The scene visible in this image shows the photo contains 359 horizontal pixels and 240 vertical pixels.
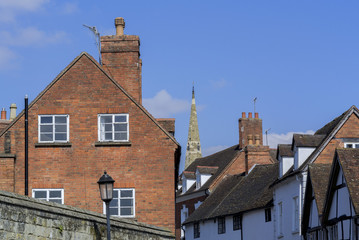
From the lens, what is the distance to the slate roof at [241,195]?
4903 cm

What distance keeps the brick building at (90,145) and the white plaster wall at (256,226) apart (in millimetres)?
15094

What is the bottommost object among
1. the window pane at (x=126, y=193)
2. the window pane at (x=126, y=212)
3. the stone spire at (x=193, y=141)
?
the window pane at (x=126, y=212)

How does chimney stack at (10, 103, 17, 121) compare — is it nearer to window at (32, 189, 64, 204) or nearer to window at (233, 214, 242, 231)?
window at (233, 214, 242, 231)

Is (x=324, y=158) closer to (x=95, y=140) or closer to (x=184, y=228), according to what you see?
(x=95, y=140)

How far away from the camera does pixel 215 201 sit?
59406 millimetres

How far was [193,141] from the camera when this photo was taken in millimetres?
127562

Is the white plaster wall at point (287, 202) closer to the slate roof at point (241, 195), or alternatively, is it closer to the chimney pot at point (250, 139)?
Result: the slate roof at point (241, 195)

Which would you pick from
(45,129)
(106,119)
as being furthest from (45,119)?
(106,119)

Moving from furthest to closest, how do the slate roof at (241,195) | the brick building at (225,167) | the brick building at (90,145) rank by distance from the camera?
the brick building at (225,167) < the slate roof at (241,195) < the brick building at (90,145)

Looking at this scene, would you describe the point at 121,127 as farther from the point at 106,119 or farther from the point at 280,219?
the point at 280,219

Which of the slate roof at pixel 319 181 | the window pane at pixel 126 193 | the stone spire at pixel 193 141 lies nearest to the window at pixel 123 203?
the window pane at pixel 126 193

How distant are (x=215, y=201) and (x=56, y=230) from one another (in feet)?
147

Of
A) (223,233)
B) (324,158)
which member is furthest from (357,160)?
(223,233)

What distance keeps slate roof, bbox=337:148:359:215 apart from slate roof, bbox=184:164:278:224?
54.2 ft
